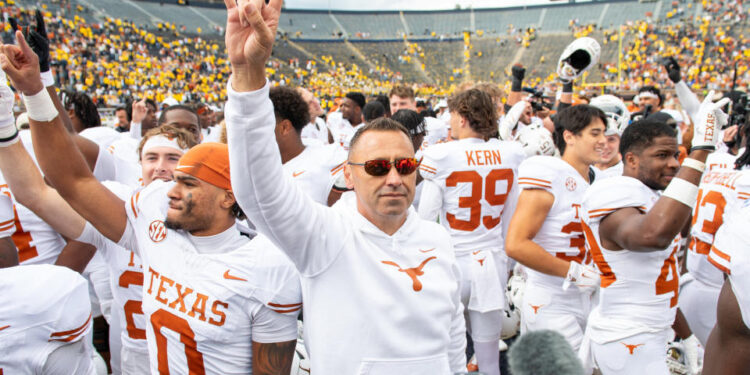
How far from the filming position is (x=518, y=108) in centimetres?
484

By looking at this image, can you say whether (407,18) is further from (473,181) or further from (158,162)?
(158,162)

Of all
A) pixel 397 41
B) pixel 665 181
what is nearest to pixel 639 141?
pixel 665 181

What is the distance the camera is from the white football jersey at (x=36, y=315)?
169cm

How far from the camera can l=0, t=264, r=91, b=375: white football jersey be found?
1.69 m

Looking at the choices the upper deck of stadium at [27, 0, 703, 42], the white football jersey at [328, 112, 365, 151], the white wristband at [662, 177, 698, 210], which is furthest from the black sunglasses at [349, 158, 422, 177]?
the upper deck of stadium at [27, 0, 703, 42]

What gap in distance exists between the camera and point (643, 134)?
2.65 m

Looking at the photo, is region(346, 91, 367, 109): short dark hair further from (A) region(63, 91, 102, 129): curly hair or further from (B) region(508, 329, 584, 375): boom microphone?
(B) region(508, 329, 584, 375): boom microphone

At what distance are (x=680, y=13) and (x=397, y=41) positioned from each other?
25.5 m

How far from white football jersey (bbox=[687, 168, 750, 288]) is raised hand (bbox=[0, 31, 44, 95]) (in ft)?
13.4

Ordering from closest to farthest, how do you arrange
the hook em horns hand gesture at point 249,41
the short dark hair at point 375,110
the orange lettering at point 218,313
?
the hook em horns hand gesture at point 249,41
the orange lettering at point 218,313
the short dark hair at point 375,110

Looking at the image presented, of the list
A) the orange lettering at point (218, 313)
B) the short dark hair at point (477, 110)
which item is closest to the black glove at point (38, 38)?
the orange lettering at point (218, 313)

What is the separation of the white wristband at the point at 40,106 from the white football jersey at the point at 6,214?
0.71 meters

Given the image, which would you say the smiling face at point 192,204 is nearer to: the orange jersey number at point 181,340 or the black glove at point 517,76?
the orange jersey number at point 181,340

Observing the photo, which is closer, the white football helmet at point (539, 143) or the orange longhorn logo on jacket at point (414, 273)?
the orange longhorn logo on jacket at point (414, 273)
